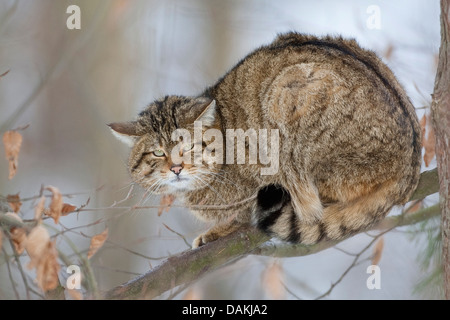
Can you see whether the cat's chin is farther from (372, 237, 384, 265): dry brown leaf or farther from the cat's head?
(372, 237, 384, 265): dry brown leaf

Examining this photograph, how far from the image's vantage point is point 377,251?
4031mm

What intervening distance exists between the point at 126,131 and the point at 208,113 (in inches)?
21.9

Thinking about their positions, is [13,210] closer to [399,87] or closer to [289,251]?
[289,251]

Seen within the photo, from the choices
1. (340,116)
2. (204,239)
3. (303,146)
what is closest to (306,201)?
(303,146)

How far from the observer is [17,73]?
506 centimetres

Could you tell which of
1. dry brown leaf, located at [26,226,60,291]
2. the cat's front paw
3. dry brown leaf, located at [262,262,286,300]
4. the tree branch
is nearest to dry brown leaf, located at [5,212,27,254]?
dry brown leaf, located at [26,226,60,291]

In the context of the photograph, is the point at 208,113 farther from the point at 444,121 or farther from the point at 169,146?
the point at 444,121

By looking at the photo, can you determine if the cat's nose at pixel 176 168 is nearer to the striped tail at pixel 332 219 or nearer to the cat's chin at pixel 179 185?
the cat's chin at pixel 179 185

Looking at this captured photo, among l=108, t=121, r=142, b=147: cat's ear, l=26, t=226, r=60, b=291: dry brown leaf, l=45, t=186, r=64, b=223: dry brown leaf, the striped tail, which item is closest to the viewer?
l=26, t=226, r=60, b=291: dry brown leaf

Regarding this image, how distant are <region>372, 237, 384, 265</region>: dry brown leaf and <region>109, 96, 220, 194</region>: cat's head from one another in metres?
1.38

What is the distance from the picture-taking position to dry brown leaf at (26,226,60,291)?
232cm

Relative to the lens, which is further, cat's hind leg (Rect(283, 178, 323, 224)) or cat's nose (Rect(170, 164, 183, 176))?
cat's nose (Rect(170, 164, 183, 176))

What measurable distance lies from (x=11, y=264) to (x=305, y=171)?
1.74 m
